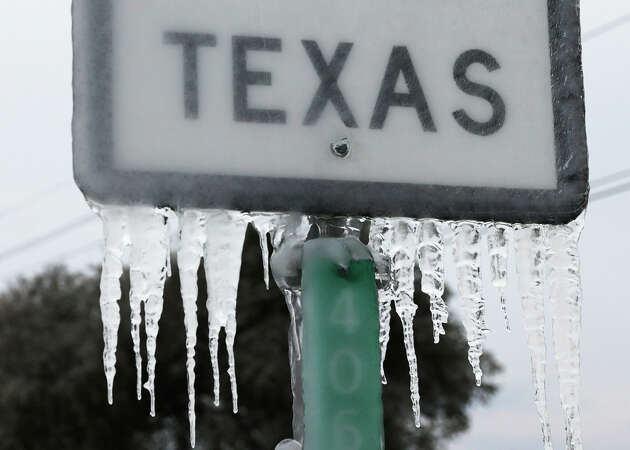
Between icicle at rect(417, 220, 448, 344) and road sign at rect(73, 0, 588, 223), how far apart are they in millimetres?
111

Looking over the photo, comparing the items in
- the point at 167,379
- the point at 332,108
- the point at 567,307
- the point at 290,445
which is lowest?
the point at 167,379

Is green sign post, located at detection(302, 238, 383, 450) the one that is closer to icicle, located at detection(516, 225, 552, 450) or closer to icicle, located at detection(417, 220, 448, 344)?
icicle, located at detection(417, 220, 448, 344)

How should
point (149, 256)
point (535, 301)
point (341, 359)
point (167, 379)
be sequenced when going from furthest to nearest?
point (167, 379), point (535, 301), point (149, 256), point (341, 359)

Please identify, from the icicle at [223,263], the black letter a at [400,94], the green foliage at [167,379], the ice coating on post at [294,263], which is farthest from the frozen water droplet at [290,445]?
the green foliage at [167,379]

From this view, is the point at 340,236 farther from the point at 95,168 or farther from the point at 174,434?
the point at 174,434

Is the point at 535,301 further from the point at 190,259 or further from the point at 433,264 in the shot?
the point at 190,259

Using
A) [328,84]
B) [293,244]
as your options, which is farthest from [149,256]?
[328,84]

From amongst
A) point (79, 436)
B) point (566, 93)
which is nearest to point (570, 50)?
point (566, 93)

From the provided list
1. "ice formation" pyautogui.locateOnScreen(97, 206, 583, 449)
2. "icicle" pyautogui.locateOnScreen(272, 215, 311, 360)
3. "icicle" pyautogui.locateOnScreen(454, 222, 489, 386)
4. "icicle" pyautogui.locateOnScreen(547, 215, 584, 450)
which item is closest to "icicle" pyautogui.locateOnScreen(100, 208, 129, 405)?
"ice formation" pyautogui.locateOnScreen(97, 206, 583, 449)

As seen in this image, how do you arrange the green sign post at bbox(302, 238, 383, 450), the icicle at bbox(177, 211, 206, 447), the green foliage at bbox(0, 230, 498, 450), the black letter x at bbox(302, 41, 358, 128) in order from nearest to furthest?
the green sign post at bbox(302, 238, 383, 450)
the black letter x at bbox(302, 41, 358, 128)
the icicle at bbox(177, 211, 206, 447)
the green foliage at bbox(0, 230, 498, 450)

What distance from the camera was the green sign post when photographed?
1020 mm

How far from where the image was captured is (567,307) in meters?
1.34

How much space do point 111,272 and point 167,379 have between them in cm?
1603

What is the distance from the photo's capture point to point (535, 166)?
116 cm
